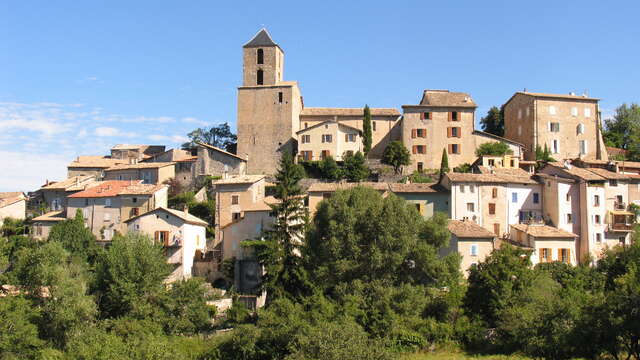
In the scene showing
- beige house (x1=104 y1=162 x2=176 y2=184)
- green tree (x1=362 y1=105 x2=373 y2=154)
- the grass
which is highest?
green tree (x1=362 y1=105 x2=373 y2=154)

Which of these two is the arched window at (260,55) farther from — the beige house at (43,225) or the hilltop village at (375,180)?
the beige house at (43,225)

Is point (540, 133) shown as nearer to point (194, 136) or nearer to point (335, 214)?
point (335, 214)

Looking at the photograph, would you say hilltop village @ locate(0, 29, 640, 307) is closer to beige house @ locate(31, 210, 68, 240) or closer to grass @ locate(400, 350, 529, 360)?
beige house @ locate(31, 210, 68, 240)

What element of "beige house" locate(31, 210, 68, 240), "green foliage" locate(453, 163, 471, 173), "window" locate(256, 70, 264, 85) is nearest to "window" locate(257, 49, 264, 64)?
"window" locate(256, 70, 264, 85)

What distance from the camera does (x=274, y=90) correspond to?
2753 inches

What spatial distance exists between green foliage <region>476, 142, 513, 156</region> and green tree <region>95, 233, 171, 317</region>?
33958 mm

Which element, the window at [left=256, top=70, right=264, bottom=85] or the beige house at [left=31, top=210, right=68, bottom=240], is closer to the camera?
the beige house at [left=31, top=210, right=68, bottom=240]

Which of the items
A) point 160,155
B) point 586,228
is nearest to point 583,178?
point 586,228

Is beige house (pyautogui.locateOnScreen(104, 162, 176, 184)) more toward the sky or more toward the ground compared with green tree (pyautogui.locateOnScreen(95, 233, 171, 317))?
more toward the sky

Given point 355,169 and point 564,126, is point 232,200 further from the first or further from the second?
point 564,126

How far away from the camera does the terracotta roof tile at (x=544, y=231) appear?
48000 millimetres

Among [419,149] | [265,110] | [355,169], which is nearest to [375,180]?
[355,169]

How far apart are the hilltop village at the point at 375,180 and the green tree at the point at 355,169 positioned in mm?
803

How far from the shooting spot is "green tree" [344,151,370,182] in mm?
61875
